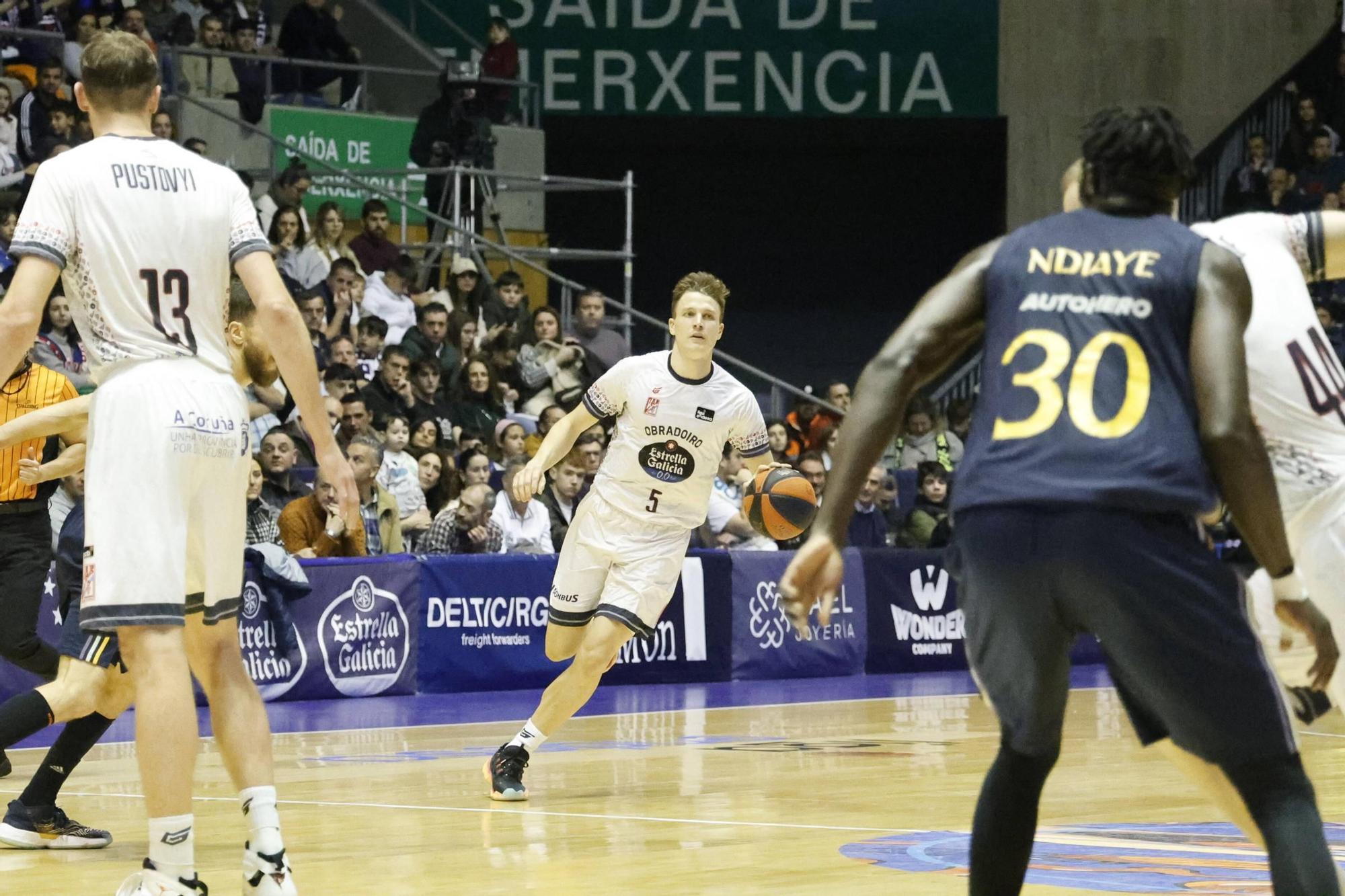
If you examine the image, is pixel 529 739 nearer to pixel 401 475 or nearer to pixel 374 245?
pixel 401 475

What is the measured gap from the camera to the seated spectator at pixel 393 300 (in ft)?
57.1

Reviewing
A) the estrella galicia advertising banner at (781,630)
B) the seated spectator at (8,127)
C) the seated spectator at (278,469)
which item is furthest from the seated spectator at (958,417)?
the seated spectator at (8,127)

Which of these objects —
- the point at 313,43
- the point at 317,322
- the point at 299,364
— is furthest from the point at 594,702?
the point at 313,43

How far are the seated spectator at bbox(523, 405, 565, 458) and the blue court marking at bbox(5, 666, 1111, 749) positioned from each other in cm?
211

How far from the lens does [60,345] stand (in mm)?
13898

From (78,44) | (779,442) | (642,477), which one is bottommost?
(642,477)

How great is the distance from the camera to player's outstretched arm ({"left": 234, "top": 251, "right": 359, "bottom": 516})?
17.0ft

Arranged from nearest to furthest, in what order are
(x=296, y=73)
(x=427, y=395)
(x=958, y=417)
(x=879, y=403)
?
(x=879, y=403), (x=427, y=395), (x=958, y=417), (x=296, y=73)

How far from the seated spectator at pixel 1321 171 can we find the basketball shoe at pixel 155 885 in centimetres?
1999

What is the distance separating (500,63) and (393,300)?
16.3 feet

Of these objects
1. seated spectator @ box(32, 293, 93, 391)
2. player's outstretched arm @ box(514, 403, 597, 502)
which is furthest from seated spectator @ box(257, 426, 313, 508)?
player's outstretched arm @ box(514, 403, 597, 502)

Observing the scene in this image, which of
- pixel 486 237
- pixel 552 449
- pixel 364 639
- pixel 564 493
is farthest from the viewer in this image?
pixel 486 237

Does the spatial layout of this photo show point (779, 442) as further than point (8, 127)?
Yes

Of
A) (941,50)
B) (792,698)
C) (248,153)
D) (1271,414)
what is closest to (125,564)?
(1271,414)
